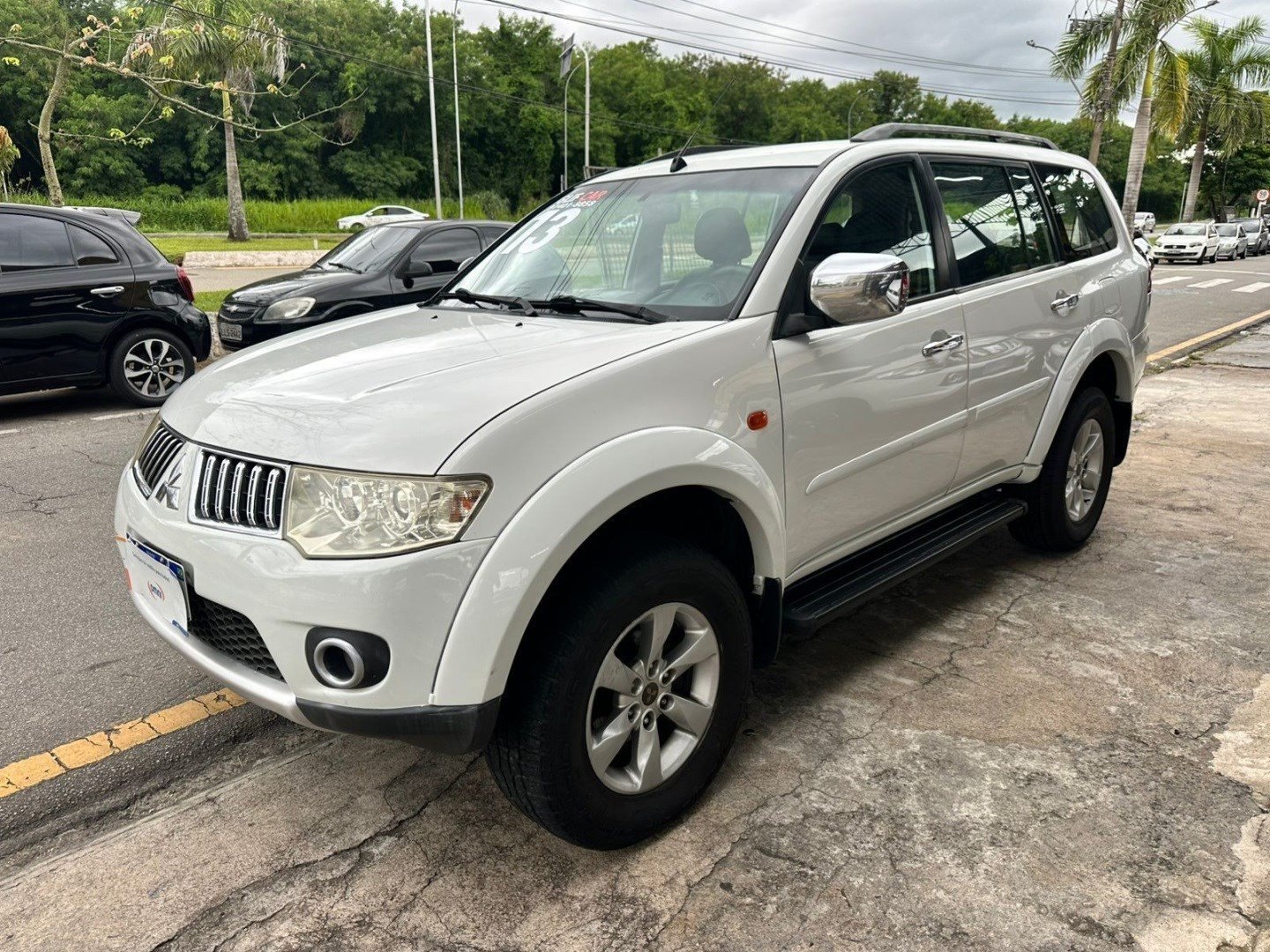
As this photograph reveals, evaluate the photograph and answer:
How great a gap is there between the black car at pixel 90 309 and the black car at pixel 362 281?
0.60 m

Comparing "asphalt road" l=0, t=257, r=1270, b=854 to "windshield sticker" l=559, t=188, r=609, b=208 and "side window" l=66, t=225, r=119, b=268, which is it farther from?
"windshield sticker" l=559, t=188, r=609, b=208

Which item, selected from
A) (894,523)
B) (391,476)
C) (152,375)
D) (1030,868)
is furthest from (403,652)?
(152,375)

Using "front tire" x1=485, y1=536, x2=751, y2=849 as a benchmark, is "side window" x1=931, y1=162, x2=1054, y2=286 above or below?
above

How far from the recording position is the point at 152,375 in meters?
7.90

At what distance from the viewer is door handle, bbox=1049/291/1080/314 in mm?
3865

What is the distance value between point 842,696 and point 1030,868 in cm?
92

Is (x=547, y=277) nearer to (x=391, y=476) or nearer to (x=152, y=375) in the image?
(x=391, y=476)

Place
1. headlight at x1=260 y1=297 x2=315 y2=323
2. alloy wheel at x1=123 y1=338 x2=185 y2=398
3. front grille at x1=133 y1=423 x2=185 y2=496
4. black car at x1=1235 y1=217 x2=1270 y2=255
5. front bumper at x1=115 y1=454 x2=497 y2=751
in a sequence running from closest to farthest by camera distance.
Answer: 1. front bumper at x1=115 y1=454 x2=497 y2=751
2. front grille at x1=133 y1=423 x2=185 y2=496
3. alloy wheel at x1=123 y1=338 x2=185 y2=398
4. headlight at x1=260 y1=297 x2=315 y2=323
5. black car at x1=1235 y1=217 x2=1270 y2=255

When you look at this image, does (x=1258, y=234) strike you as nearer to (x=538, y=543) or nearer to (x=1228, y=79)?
(x=1228, y=79)

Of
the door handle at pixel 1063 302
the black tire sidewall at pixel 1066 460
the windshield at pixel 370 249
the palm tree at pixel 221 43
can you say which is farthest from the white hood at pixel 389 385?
the palm tree at pixel 221 43

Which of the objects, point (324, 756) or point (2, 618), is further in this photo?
point (2, 618)

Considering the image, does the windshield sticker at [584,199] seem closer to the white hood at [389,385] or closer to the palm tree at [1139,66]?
the white hood at [389,385]

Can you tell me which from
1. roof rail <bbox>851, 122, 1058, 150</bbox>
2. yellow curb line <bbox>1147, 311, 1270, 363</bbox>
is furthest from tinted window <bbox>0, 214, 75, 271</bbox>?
yellow curb line <bbox>1147, 311, 1270, 363</bbox>

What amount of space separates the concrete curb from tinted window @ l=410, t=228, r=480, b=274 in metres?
18.7
